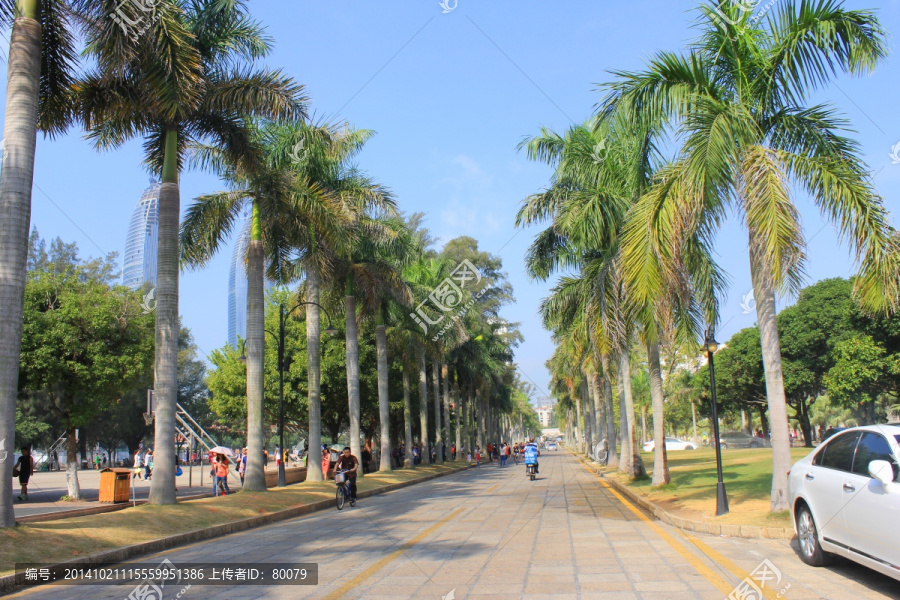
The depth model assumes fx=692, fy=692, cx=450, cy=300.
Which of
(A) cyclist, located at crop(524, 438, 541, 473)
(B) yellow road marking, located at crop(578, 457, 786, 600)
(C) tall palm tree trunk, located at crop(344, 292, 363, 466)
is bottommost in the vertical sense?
(A) cyclist, located at crop(524, 438, 541, 473)

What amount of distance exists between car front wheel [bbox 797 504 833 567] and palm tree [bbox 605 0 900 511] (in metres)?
3.06

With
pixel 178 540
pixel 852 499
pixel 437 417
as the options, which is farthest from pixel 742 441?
pixel 852 499

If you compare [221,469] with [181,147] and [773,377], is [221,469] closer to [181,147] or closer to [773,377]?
[181,147]

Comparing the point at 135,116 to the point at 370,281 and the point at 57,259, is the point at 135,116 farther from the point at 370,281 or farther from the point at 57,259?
the point at 57,259

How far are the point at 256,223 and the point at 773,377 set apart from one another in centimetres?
1571

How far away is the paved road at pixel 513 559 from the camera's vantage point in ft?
24.3

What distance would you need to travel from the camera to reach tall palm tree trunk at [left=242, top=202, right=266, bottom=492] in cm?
2019

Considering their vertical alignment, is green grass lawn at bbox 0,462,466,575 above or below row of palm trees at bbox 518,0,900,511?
below

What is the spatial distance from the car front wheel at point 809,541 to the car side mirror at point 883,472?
1.87 m

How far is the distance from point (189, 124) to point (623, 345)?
13.5 metres

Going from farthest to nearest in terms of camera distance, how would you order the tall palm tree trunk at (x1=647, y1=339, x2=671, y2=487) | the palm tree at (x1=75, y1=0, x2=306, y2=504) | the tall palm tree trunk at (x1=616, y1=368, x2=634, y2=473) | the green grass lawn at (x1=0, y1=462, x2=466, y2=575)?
the tall palm tree trunk at (x1=616, y1=368, x2=634, y2=473), the tall palm tree trunk at (x1=647, y1=339, x2=671, y2=487), the palm tree at (x1=75, y1=0, x2=306, y2=504), the green grass lawn at (x1=0, y1=462, x2=466, y2=575)

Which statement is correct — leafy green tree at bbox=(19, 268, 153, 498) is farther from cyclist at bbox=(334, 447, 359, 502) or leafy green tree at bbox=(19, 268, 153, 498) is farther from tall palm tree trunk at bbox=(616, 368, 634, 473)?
tall palm tree trunk at bbox=(616, 368, 634, 473)

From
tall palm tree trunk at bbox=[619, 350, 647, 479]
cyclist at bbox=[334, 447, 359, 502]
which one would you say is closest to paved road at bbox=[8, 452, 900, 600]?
cyclist at bbox=[334, 447, 359, 502]

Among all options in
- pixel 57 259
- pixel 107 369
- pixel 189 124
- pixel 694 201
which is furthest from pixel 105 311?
pixel 57 259
